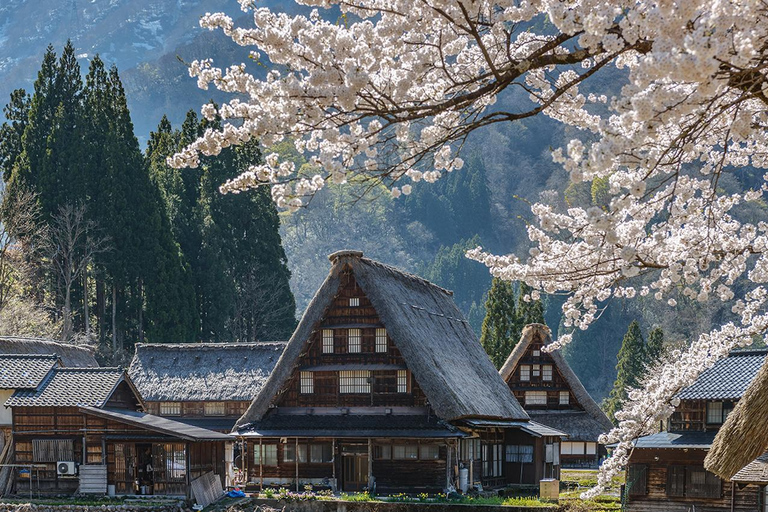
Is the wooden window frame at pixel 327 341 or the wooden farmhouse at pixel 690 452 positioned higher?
the wooden window frame at pixel 327 341

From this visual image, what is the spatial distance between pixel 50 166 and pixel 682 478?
103ft

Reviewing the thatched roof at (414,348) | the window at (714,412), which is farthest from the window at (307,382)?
the window at (714,412)

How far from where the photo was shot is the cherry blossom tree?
530cm

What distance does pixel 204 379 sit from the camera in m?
37.1

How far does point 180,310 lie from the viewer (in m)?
45.6

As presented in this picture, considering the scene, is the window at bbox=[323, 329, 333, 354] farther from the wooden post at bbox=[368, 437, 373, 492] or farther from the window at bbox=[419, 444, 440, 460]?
the window at bbox=[419, 444, 440, 460]

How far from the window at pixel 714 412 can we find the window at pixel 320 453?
9858 mm

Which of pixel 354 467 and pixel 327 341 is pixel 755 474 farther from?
→ pixel 327 341

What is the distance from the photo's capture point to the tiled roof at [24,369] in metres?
26.8

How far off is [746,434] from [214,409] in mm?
30056

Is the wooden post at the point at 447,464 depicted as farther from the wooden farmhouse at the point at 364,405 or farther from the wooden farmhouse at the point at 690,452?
the wooden farmhouse at the point at 690,452

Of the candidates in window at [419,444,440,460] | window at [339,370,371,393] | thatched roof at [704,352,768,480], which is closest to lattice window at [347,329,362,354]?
window at [339,370,371,393]

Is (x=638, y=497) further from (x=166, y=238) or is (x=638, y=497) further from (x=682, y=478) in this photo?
(x=166, y=238)

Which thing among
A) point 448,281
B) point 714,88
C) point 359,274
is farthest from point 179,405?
point 448,281
